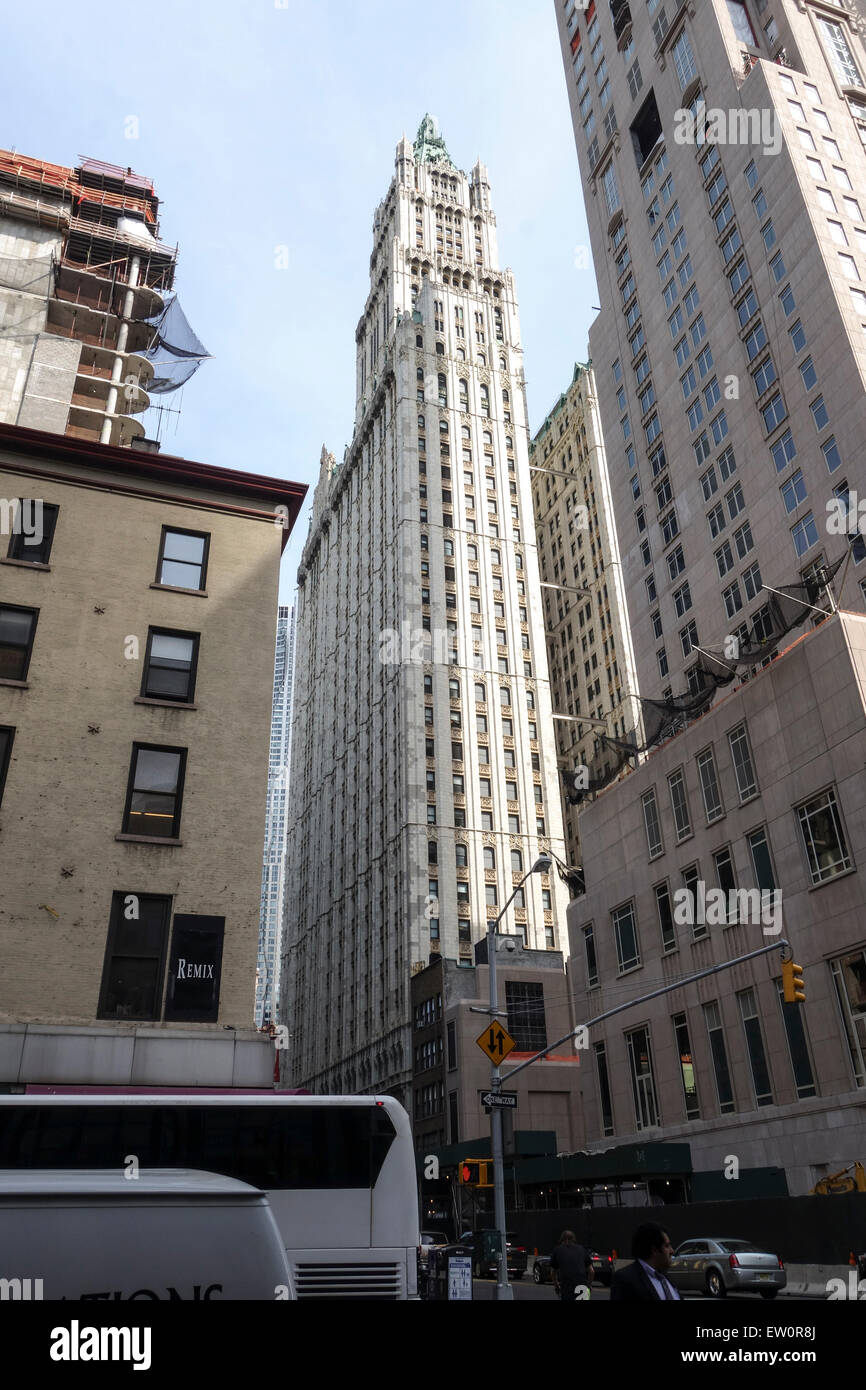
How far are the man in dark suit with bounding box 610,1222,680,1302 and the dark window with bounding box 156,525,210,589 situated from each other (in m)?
20.2

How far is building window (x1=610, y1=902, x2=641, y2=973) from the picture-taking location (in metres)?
45.3

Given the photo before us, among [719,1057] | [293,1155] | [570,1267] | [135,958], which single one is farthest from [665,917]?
[293,1155]

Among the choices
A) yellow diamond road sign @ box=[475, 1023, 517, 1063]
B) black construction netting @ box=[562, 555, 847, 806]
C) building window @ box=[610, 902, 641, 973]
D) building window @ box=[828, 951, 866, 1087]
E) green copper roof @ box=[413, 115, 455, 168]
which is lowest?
yellow diamond road sign @ box=[475, 1023, 517, 1063]

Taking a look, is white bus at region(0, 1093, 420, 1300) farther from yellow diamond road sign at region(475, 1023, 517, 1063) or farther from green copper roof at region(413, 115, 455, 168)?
green copper roof at region(413, 115, 455, 168)

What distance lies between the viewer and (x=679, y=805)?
→ 44.2m

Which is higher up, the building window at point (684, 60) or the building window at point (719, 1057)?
the building window at point (684, 60)

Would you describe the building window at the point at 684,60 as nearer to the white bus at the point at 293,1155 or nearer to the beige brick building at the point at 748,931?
the beige brick building at the point at 748,931

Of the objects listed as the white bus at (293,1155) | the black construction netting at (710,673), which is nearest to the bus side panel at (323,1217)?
the white bus at (293,1155)

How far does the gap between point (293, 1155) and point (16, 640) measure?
14047mm

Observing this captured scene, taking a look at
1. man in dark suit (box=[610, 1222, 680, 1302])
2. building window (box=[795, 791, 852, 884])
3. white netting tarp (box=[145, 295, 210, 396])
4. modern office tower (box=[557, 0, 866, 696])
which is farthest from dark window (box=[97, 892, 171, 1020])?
white netting tarp (box=[145, 295, 210, 396])

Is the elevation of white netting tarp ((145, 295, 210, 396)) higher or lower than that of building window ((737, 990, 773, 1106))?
higher

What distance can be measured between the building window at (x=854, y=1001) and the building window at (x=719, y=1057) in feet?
21.0

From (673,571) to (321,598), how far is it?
76.7 m

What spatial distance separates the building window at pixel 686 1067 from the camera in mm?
39156
